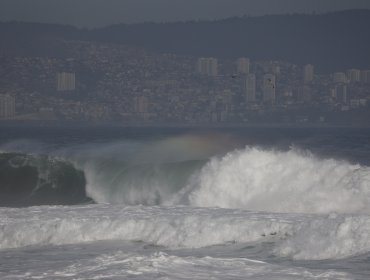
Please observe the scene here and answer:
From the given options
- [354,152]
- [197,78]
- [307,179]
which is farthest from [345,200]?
[197,78]

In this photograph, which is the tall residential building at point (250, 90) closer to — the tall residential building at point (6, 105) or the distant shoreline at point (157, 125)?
the distant shoreline at point (157, 125)

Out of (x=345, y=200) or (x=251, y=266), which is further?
(x=345, y=200)

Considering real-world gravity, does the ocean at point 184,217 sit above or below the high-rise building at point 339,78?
below

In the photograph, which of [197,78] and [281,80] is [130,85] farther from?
[281,80]

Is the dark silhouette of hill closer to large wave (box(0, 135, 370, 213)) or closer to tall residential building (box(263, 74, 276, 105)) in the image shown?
tall residential building (box(263, 74, 276, 105))

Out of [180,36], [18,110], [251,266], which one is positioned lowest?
[251,266]

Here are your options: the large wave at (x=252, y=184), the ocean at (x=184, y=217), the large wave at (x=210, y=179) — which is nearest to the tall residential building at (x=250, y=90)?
the ocean at (x=184, y=217)

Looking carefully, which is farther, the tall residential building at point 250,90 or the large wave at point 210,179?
the tall residential building at point 250,90
